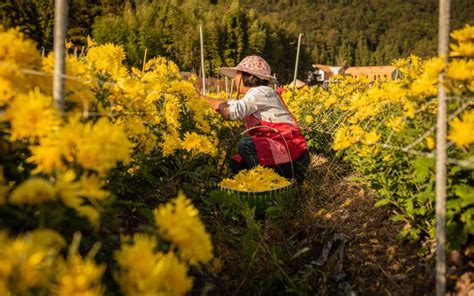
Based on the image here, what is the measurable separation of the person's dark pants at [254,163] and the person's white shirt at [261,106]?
29cm

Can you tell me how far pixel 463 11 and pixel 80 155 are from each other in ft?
367

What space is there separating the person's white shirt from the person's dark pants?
0.95 ft

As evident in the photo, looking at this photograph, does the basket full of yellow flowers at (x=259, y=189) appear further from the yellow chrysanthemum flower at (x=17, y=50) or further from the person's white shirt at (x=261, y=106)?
the yellow chrysanthemum flower at (x=17, y=50)

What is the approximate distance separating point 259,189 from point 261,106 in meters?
1.02

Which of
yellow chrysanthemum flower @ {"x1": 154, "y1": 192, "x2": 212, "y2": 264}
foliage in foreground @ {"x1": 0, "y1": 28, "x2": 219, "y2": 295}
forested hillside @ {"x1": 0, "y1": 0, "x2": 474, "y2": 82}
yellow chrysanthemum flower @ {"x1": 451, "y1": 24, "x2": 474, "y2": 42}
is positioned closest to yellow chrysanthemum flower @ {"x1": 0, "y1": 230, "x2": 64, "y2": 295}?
foliage in foreground @ {"x1": 0, "y1": 28, "x2": 219, "y2": 295}

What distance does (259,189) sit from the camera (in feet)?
8.79

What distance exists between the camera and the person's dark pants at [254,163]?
3.43 meters

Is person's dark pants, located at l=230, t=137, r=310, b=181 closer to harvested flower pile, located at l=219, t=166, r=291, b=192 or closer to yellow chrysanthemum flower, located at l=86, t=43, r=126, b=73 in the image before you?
harvested flower pile, located at l=219, t=166, r=291, b=192

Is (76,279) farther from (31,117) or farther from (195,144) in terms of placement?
(195,144)

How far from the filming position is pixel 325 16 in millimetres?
119125

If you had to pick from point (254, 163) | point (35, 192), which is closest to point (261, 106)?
point (254, 163)

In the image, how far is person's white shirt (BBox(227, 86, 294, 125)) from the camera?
323 centimetres

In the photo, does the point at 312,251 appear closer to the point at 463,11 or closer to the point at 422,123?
the point at 422,123

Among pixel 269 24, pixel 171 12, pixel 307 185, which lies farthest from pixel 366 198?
pixel 269 24
